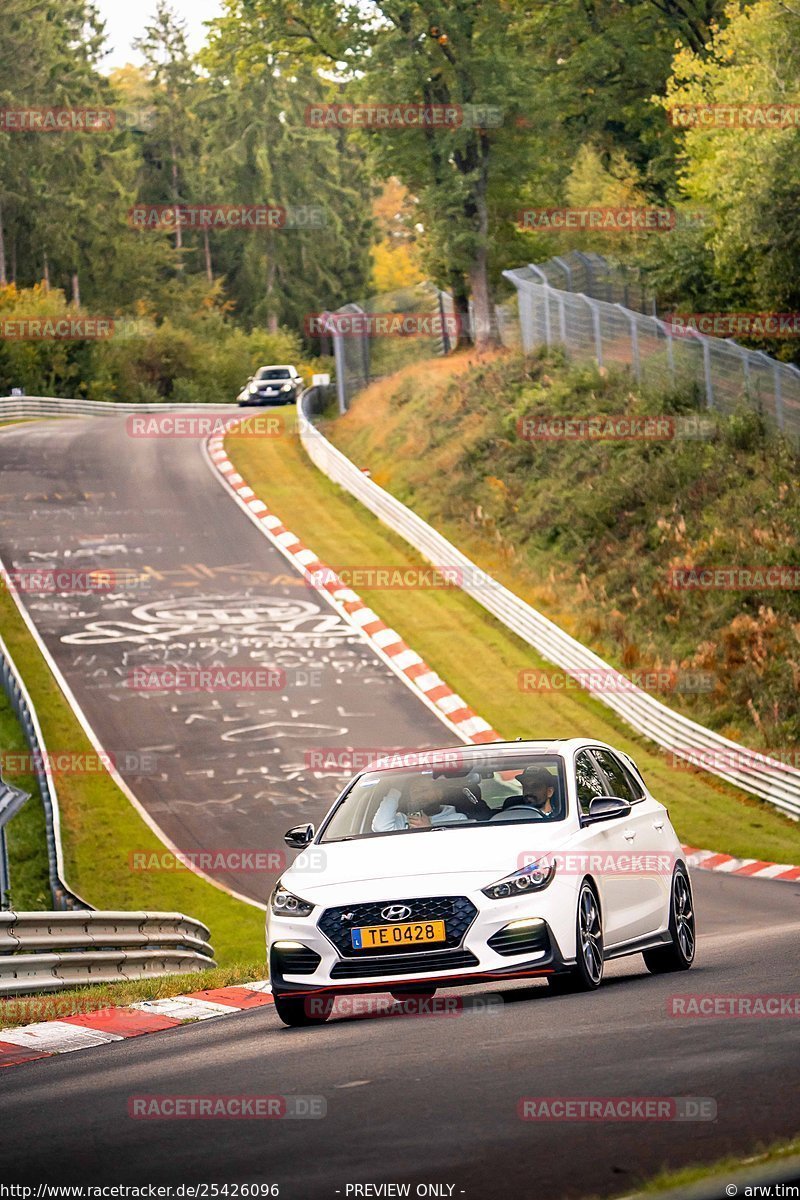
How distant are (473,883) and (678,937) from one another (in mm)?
2488

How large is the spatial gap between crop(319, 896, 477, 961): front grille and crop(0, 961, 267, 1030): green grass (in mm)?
2758

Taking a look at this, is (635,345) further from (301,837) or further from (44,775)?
(301,837)

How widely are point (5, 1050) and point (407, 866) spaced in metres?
2.71

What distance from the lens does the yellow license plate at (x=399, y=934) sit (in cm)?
991

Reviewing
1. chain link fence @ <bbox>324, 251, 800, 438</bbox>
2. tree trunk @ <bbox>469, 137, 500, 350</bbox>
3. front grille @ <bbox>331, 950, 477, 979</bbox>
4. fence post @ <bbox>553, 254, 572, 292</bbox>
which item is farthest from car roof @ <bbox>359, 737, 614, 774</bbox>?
tree trunk @ <bbox>469, 137, 500, 350</bbox>

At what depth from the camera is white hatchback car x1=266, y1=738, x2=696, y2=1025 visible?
Result: 992 cm

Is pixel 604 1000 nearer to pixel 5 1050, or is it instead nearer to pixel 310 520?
pixel 5 1050

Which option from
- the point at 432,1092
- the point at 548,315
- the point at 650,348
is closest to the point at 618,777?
the point at 432,1092

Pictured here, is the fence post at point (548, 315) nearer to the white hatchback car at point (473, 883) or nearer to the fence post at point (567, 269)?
the fence post at point (567, 269)

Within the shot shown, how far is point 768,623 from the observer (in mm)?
29156

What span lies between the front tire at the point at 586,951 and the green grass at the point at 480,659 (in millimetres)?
11919

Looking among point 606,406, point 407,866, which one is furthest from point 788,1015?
point 606,406


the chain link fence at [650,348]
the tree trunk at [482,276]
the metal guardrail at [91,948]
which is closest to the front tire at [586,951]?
the metal guardrail at [91,948]

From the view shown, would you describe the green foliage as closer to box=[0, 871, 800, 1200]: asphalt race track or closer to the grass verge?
the grass verge
